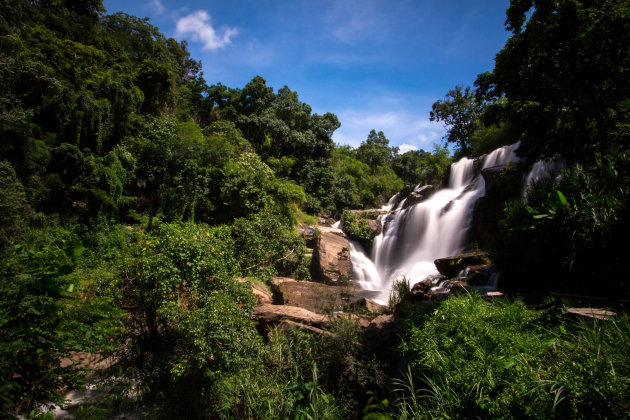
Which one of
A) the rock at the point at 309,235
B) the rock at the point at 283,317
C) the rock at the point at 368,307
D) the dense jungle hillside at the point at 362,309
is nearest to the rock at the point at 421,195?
the dense jungle hillside at the point at 362,309

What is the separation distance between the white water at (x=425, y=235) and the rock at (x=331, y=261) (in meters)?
0.96

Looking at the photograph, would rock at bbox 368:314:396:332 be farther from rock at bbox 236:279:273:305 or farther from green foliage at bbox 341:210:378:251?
green foliage at bbox 341:210:378:251

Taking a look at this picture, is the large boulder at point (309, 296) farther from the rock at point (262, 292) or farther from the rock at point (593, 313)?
the rock at point (593, 313)

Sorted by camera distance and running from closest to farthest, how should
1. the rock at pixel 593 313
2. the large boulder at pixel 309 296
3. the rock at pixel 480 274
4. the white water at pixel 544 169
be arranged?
the rock at pixel 593 313 → the rock at pixel 480 274 → the large boulder at pixel 309 296 → the white water at pixel 544 169

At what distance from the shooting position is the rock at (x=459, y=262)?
910 cm

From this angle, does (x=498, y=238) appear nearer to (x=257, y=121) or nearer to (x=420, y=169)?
(x=257, y=121)

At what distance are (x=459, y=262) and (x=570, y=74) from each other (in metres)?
6.57

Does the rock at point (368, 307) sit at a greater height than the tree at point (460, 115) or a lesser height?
lesser

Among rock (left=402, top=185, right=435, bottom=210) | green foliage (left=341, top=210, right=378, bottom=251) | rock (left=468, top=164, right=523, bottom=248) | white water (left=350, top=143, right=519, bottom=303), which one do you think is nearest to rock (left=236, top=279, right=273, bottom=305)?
white water (left=350, top=143, right=519, bottom=303)

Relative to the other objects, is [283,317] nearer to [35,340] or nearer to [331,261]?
[35,340]

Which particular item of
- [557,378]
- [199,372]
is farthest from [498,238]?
[199,372]

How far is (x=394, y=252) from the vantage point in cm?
1599

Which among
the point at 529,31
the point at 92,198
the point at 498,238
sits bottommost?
the point at 498,238

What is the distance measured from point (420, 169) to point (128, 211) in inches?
1283
